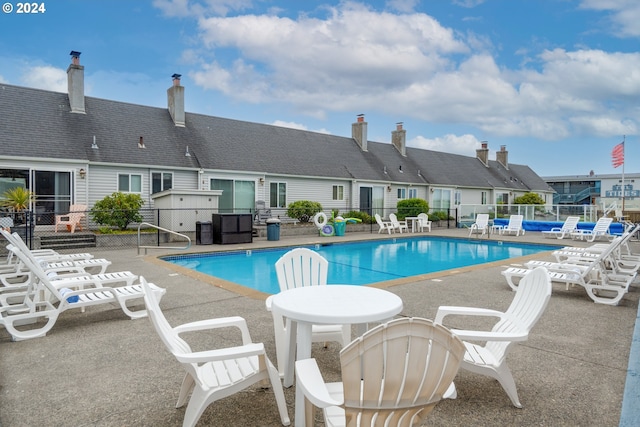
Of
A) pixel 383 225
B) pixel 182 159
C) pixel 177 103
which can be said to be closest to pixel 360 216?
pixel 383 225

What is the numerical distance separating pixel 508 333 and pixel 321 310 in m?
1.33

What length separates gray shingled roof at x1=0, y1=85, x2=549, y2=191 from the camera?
14.7 meters

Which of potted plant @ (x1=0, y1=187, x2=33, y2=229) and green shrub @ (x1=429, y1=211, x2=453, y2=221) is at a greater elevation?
potted plant @ (x1=0, y1=187, x2=33, y2=229)

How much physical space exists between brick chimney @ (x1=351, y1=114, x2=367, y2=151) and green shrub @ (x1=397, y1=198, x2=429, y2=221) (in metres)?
5.69

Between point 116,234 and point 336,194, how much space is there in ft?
39.0

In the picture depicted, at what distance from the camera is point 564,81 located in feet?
57.9

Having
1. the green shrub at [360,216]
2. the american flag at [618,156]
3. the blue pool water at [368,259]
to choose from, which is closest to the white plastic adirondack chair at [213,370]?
the blue pool water at [368,259]

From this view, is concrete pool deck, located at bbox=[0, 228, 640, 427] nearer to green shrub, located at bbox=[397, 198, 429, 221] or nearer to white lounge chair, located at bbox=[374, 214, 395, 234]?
white lounge chair, located at bbox=[374, 214, 395, 234]

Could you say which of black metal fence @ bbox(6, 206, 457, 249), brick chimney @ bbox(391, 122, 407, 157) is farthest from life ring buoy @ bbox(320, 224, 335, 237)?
brick chimney @ bbox(391, 122, 407, 157)

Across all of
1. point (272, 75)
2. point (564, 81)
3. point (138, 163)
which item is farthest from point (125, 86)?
point (564, 81)

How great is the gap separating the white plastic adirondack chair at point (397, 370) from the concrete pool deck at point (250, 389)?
103 cm

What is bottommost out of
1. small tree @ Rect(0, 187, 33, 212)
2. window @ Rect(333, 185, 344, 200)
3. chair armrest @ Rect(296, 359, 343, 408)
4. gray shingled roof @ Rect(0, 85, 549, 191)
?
chair armrest @ Rect(296, 359, 343, 408)

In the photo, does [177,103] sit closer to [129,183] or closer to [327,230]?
[129,183]

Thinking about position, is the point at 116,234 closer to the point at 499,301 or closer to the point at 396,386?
the point at 499,301
